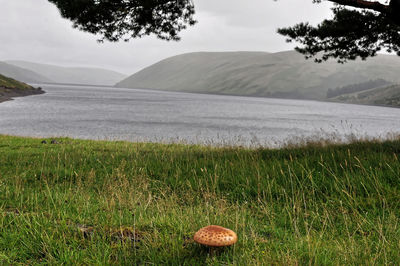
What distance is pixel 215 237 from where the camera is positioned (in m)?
3.04

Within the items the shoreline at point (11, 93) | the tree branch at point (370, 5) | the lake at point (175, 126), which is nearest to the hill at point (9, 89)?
the shoreline at point (11, 93)

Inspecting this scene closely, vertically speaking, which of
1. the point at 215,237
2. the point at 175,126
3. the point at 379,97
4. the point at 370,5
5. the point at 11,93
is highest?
the point at 379,97

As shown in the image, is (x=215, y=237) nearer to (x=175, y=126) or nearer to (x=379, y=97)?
(x=175, y=126)

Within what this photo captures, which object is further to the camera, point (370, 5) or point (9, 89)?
point (9, 89)

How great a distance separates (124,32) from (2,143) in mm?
8983

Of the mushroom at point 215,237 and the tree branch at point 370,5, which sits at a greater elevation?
the tree branch at point 370,5

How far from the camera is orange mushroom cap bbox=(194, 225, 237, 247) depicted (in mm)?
2994

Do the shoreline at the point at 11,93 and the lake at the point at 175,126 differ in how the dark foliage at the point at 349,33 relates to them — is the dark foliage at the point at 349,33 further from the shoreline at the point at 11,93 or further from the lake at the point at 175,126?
the shoreline at the point at 11,93

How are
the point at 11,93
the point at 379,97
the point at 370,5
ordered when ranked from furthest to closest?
the point at 379,97 < the point at 11,93 < the point at 370,5

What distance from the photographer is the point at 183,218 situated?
14.5 feet

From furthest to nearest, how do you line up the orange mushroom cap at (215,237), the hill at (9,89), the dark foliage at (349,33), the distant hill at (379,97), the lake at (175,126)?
the distant hill at (379,97)
the hill at (9,89)
the lake at (175,126)
the dark foliage at (349,33)
the orange mushroom cap at (215,237)

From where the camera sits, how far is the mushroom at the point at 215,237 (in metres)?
2.99

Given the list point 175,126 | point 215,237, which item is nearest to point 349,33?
point 215,237

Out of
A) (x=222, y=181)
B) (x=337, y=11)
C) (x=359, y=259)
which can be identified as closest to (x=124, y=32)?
(x=222, y=181)
